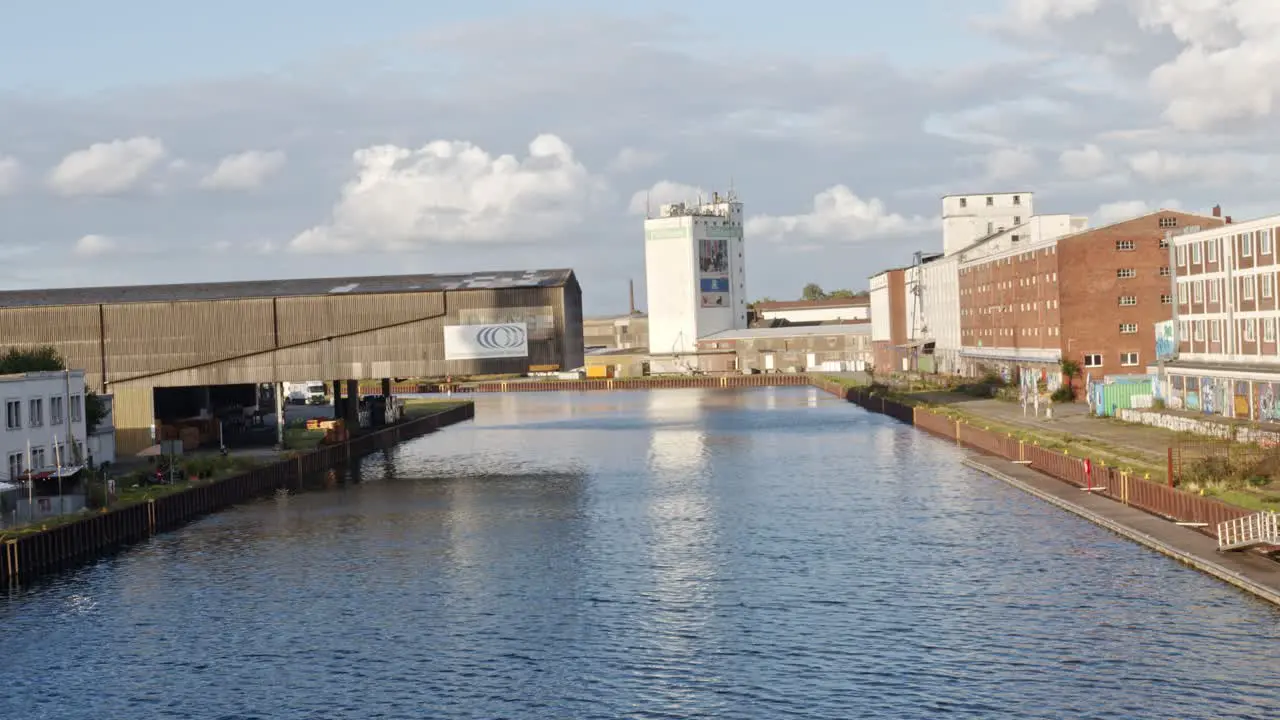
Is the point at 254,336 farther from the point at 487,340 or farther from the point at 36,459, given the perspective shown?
the point at 36,459

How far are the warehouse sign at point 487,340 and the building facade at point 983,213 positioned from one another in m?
114

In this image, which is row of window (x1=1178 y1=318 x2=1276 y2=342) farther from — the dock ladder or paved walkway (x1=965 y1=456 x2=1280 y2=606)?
the dock ladder

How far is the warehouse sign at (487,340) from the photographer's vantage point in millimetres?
97312

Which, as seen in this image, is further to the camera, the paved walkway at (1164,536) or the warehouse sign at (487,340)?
the warehouse sign at (487,340)

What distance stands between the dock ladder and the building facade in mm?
148751

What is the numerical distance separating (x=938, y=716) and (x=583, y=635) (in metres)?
13.6

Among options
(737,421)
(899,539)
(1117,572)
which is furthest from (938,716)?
(737,421)

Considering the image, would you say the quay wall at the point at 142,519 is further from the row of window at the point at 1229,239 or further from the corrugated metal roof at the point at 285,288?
the row of window at the point at 1229,239

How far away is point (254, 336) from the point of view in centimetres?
10044

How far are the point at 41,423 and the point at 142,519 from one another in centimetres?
1063

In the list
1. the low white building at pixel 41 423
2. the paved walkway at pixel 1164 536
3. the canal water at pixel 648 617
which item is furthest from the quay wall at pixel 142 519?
the paved walkway at pixel 1164 536

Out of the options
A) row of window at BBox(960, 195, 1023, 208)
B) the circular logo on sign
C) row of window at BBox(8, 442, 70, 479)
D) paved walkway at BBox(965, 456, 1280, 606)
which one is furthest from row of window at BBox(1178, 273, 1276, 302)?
row of window at BBox(960, 195, 1023, 208)

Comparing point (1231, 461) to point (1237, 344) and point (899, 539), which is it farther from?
point (1237, 344)

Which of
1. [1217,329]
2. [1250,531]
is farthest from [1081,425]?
[1250,531]
